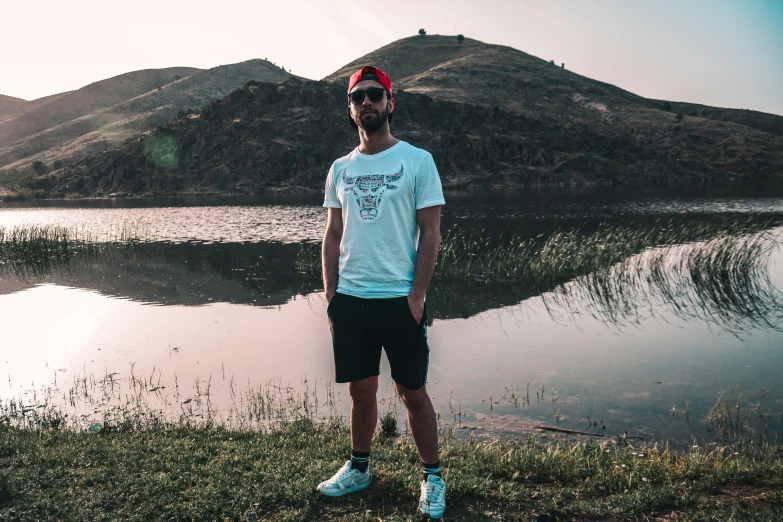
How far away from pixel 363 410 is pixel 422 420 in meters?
0.55

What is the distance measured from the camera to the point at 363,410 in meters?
4.92

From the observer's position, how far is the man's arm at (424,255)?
4.46m

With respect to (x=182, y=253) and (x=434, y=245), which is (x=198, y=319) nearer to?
(x=434, y=245)

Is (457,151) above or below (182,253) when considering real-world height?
above

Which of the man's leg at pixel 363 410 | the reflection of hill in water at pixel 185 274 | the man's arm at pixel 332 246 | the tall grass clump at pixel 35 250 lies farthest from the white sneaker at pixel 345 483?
the tall grass clump at pixel 35 250

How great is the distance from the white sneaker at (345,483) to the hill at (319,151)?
7756 centimetres

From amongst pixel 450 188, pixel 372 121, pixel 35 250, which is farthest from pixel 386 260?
pixel 450 188

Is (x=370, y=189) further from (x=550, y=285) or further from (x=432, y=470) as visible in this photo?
(x=550, y=285)

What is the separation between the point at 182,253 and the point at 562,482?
26.1 metres

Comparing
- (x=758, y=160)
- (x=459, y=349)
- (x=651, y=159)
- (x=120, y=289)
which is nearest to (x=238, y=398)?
(x=459, y=349)

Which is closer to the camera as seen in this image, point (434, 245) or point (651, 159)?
point (434, 245)

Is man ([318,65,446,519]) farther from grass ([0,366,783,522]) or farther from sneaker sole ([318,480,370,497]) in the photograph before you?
grass ([0,366,783,522])

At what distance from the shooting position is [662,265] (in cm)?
1972

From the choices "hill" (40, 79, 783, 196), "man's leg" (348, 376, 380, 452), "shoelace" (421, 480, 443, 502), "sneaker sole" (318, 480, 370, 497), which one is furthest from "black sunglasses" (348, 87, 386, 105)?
"hill" (40, 79, 783, 196)
